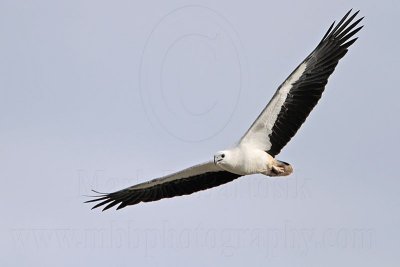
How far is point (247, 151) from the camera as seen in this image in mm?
18797

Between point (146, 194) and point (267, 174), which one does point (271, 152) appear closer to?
point (267, 174)

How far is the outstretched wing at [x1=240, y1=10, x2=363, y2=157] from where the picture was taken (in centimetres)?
1889

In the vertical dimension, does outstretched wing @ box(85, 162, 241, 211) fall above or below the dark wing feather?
below

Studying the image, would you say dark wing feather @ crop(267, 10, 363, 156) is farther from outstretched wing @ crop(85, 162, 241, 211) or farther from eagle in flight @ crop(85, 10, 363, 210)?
outstretched wing @ crop(85, 162, 241, 211)

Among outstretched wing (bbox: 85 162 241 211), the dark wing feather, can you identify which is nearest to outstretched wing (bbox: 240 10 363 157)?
the dark wing feather

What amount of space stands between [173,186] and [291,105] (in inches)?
125

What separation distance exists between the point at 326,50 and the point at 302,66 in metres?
0.65

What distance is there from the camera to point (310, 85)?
19047 mm

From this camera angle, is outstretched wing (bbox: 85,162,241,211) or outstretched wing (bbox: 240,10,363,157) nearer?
outstretched wing (bbox: 240,10,363,157)

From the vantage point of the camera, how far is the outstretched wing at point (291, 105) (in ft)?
62.0

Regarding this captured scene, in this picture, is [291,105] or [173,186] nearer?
[291,105]

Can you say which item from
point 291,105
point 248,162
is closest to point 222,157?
point 248,162

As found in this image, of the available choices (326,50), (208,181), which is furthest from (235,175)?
(326,50)

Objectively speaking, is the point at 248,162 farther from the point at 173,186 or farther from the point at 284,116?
the point at 173,186
